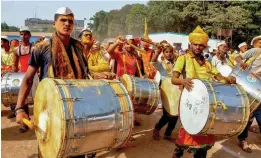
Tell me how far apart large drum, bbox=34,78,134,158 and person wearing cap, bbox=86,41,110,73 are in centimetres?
290

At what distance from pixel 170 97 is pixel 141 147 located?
1015 millimetres

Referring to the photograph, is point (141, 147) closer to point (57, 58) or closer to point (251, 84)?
point (251, 84)

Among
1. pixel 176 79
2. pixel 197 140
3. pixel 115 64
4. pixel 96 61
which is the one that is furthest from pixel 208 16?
pixel 197 140

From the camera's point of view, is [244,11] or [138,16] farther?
[138,16]

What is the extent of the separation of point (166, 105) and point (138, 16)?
42.8 meters

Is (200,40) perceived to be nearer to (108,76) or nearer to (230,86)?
(230,86)

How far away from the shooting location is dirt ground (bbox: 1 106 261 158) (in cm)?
524

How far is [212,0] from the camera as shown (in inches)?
1422

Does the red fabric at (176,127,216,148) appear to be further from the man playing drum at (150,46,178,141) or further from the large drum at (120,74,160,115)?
the man playing drum at (150,46,178,141)

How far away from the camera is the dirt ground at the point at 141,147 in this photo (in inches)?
206

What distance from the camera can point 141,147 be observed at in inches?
219

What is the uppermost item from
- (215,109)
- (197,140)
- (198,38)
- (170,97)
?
(198,38)

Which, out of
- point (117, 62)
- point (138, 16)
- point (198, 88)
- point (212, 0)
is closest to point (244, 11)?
point (212, 0)

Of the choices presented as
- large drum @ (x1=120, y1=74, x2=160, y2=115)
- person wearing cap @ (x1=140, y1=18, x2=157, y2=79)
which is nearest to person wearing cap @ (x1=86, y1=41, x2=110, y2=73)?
large drum @ (x1=120, y1=74, x2=160, y2=115)
